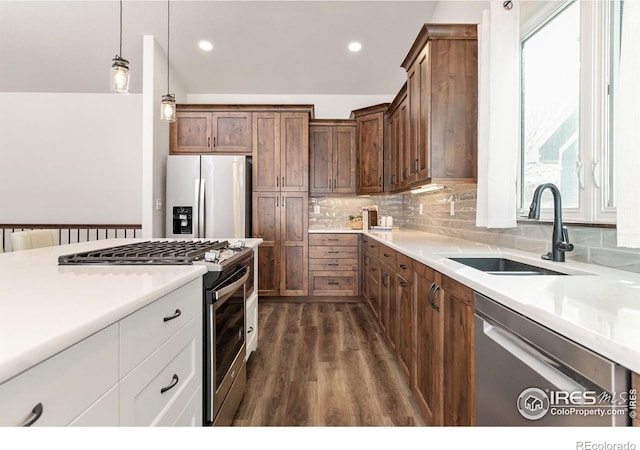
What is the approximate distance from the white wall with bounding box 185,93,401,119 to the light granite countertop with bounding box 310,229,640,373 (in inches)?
160

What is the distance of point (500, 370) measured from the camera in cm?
102

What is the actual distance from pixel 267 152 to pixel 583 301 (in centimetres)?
391

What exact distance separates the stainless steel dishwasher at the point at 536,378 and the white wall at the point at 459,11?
2486 mm

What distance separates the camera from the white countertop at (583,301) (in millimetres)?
628

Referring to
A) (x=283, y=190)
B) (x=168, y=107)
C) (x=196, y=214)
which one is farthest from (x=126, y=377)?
(x=283, y=190)

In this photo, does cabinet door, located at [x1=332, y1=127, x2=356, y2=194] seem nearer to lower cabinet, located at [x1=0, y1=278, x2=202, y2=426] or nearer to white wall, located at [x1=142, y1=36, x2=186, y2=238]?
white wall, located at [x1=142, y1=36, x2=186, y2=238]

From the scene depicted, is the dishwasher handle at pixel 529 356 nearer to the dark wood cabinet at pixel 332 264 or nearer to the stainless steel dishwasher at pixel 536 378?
the stainless steel dishwasher at pixel 536 378

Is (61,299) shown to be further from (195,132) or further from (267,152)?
(195,132)

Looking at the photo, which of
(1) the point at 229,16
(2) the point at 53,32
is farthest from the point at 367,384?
(2) the point at 53,32

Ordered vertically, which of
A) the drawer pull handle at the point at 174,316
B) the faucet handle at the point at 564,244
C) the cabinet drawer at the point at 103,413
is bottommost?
the cabinet drawer at the point at 103,413

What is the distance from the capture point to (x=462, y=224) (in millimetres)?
2842

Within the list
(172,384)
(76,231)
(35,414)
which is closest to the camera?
(35,414)

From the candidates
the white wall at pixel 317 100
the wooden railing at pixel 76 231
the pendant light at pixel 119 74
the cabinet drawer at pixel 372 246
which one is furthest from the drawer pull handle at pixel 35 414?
the white wall at pixel 317 100

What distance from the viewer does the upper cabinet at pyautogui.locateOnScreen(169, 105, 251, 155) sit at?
429 centimetres
